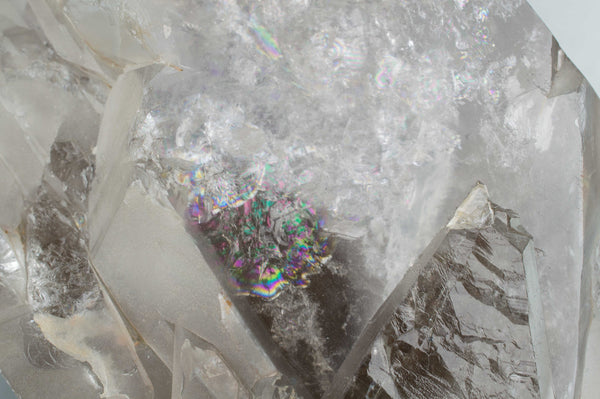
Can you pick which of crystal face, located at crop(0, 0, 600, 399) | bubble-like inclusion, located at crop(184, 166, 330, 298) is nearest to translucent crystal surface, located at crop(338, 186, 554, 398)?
crystal face, located at crop(0, 0, 600, 399)

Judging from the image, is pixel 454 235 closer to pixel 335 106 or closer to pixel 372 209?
pixel 372 209

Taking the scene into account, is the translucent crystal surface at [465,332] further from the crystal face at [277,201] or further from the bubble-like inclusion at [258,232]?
the bubble-like inclusion at [258,232]

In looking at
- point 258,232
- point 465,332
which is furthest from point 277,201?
point 465,332

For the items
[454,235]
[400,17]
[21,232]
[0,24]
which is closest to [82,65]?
[0,24]

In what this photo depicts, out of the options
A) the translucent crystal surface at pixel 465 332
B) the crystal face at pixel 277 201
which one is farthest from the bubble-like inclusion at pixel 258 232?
the translucent crystal surface at pixel 465 332

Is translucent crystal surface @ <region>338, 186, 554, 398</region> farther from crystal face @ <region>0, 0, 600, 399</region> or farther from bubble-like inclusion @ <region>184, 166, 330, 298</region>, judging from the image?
bubble-like inclusion @ <region>184, 166, 330, 298</region>

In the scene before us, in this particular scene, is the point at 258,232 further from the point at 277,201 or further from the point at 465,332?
the point at 465,332
